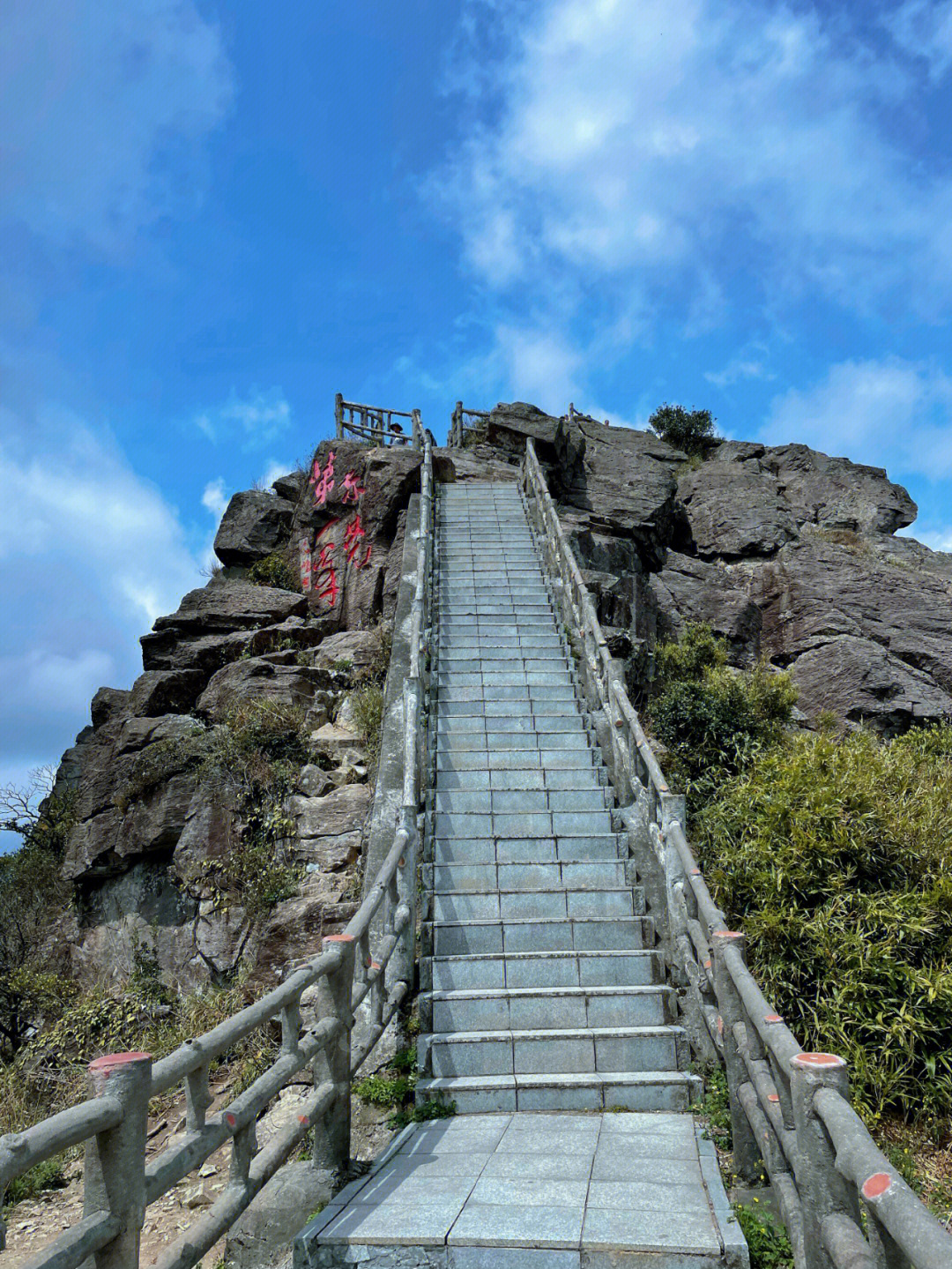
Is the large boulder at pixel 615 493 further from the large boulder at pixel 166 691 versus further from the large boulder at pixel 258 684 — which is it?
the large boulder at pixel 166 691

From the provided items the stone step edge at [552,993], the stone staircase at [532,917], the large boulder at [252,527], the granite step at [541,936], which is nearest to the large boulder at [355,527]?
the large boulder at [252,527]

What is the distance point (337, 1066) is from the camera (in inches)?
170

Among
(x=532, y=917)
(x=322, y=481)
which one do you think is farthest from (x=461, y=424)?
(x=532, y=917)

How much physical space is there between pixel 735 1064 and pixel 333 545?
46.6ft

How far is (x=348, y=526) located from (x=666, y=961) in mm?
12421

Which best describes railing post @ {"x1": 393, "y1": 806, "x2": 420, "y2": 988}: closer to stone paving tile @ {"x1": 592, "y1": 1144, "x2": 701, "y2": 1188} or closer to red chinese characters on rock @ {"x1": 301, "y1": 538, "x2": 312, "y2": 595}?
stone paving tile @ {"x1": 592, "y1": 1144, "x2": 701, "y2": 1188}

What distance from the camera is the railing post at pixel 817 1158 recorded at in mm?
2562

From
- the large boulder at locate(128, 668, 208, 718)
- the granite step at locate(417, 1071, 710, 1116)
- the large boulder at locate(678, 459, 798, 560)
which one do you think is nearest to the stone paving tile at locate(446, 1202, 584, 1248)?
the granite step at locate(417, 1071, 710, 1116)

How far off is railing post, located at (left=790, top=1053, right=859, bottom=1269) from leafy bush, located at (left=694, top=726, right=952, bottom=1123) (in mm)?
2603

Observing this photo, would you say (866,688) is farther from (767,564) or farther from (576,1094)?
(576,1094)

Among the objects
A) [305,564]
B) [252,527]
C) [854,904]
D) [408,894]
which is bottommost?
[854,904]

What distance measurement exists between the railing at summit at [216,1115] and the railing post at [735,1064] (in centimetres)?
188

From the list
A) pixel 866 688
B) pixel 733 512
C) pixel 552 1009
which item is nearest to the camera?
pixel 552 1009

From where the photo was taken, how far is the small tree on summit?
27797 mm
